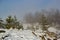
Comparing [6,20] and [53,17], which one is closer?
[6,20]

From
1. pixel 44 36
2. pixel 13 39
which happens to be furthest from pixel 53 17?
pixel 13 39

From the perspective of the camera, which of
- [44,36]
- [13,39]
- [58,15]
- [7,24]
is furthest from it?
[58,15]

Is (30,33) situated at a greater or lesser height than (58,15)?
greater

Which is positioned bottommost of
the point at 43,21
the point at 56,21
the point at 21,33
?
the point at 56,21

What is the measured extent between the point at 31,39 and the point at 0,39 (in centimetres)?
67

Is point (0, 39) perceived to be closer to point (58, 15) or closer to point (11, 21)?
point (11, 21)

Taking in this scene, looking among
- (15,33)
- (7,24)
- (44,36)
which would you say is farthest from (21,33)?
(7,24)

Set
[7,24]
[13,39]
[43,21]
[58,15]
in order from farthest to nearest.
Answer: [58,15] → [43,21] → [7,24] → [13,39]

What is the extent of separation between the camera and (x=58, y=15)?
1356 cm

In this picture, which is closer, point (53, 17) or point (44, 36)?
point (44, 36)

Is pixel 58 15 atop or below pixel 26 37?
below

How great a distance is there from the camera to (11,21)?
18.9 feet

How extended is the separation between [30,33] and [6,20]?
7.66ft

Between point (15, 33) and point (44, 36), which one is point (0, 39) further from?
point (44, 36)
